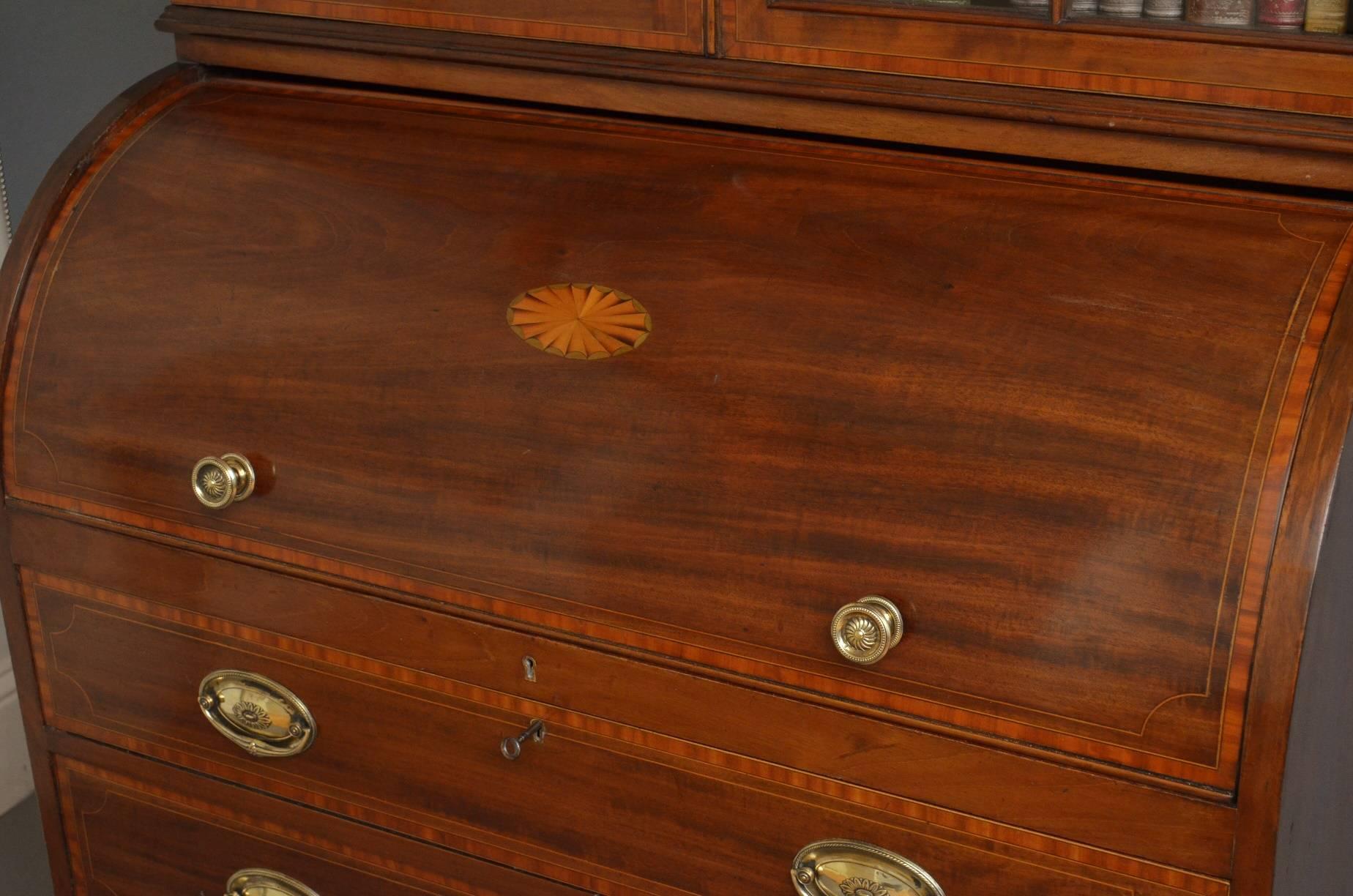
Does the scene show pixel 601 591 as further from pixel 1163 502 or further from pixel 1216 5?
pixel 1216 5

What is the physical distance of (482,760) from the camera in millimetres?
1364

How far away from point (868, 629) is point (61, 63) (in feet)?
5.61

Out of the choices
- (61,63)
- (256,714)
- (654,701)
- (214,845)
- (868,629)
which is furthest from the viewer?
(61,63)

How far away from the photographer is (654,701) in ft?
4.09

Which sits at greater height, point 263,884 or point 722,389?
point 722,389

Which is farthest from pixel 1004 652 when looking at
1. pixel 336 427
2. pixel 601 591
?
pixel 336 427

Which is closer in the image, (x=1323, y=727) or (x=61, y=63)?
(x=1323, y=727)

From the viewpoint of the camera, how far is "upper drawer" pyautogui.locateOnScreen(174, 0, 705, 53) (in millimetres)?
1332

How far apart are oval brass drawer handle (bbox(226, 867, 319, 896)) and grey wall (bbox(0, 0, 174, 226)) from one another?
46.3 inches

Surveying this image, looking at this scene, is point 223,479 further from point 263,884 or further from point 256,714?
point 263,884

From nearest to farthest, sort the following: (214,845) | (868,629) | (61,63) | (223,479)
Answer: (868,629), (223,479), (214,845), (61,63)

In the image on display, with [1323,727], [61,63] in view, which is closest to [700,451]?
[1323,727]

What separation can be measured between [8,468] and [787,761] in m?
0.89

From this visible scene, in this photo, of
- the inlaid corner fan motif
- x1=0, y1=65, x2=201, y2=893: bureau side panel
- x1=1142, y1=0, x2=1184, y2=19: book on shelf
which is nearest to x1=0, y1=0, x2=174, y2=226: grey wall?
x1=0, y1=65, x2=201, y2=893: bureau side panel
